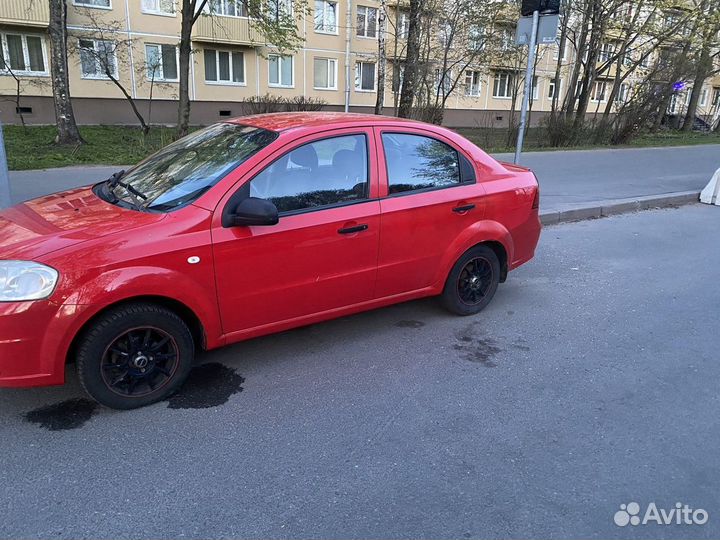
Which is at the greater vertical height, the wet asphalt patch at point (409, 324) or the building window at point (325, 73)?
the building window at point (325, 73)

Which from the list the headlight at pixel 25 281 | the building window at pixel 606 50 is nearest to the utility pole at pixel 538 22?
the headlight at pixel 25 281

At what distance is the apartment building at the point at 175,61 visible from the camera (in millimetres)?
23000

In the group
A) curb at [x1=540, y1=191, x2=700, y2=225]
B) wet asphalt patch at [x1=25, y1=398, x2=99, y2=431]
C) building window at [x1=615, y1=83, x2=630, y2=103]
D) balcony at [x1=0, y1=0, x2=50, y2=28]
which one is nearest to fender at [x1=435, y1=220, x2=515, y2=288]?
wet asphalt patch at [x1=25, y1=398, x2=99, y2=431]

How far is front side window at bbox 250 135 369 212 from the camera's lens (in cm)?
365

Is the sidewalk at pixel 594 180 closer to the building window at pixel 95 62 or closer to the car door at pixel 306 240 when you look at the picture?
the car door at pixel 306 240

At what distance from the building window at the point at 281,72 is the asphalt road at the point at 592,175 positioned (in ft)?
54.5

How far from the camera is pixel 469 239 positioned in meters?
4.61

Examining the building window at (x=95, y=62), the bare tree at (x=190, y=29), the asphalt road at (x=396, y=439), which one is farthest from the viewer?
the building window at (x=95, y=62)

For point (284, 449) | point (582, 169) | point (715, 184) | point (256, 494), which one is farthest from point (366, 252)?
point (582, 169)

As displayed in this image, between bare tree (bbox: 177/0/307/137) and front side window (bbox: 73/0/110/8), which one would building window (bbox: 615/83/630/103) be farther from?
front side window (bbox: 73/0/110/8)

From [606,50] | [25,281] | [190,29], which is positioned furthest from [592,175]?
[606,50]

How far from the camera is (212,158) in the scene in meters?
3.88

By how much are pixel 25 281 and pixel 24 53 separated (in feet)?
85.4

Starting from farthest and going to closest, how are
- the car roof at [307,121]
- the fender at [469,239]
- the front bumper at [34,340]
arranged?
the fender at [469,239], the car roof at [307,121], the front bumper at [34,340]
